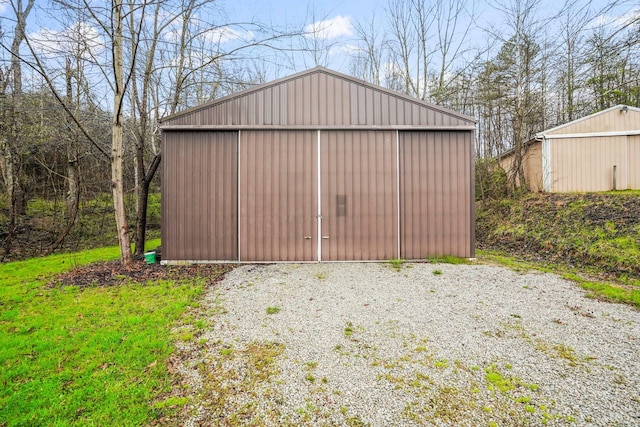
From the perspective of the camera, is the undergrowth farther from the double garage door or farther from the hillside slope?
the double garage door

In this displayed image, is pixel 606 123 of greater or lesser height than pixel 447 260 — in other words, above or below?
above

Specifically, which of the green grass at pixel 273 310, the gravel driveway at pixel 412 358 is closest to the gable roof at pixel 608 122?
the gravel driveway at pixel 412 358

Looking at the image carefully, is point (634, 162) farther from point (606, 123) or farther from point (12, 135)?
point (12, 135)

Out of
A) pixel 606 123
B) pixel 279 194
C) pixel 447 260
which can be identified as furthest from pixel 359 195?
pixel 606 123

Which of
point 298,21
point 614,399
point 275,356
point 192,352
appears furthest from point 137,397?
point 298,21

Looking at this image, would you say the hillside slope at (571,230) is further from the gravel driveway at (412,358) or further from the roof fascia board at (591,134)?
the gravel driveway at (412,358)

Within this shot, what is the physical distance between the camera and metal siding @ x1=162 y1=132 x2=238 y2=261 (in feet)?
19.7

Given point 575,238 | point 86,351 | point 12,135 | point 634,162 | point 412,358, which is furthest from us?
point 634,162

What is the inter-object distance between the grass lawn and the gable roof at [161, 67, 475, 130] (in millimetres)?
3845

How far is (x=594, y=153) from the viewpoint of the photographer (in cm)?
1012

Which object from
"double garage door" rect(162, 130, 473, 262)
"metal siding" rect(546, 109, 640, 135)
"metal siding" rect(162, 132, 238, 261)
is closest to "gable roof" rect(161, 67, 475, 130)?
"double garage door" rect(162, 130, 473, 262)

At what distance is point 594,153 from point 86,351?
14486 millimetres

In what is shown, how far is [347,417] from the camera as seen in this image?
1.87 m

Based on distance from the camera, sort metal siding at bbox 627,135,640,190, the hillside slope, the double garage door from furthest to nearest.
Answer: metal siding at bbox 627,135,640,190 < the double garage door < the hillside slope
